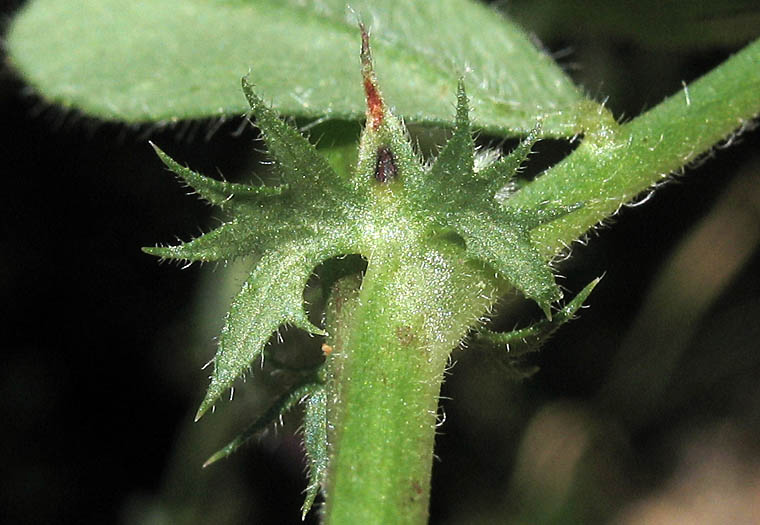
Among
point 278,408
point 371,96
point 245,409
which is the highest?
point 371,96

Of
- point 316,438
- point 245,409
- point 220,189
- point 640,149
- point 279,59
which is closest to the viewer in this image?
point 220,189

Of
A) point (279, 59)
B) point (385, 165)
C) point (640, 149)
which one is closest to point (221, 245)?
point (385, 165)

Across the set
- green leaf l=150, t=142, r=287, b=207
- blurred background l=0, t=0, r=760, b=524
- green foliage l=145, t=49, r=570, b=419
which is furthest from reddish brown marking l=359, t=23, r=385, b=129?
blurred background l=0, t=0, r=760, b=524

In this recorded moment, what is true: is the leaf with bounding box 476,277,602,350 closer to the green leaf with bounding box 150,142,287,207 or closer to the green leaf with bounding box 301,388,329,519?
the green leaf with bounding box 301,388,329,519

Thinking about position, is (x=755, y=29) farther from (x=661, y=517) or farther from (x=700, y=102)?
(x=661, y=517)

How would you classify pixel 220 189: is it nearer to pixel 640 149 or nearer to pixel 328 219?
pixel 328 219

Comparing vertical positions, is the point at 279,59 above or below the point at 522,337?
below

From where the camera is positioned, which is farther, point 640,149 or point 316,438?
point 640,149

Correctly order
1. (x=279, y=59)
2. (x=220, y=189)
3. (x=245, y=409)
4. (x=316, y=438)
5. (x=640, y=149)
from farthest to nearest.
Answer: (x=245, y=409)
(x=279, y=59)
(x=640, y=149)
(x=316, y=438)
(x=220, y=189)
